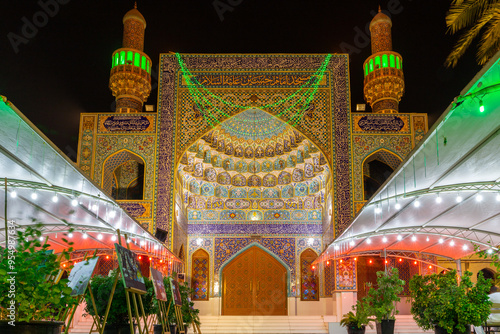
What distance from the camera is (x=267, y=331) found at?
13.9 m

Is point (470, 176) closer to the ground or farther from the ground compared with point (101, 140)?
closer to the ground

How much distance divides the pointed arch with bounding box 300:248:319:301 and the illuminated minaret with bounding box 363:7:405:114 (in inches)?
206

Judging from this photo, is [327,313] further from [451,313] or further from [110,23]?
[110,23]

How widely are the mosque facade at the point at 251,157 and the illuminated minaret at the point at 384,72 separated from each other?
0.11ft

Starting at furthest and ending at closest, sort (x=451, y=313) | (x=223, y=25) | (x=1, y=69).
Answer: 1. (x=223, y=25)
2. (x=1, y=69)
3. (x=451, y=313)

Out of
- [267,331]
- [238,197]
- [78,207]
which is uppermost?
[238,197]

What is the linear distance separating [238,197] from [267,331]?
518 cm

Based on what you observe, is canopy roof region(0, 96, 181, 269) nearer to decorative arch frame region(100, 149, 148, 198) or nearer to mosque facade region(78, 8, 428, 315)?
decorative arch frame region(100, 149, 148, 198)

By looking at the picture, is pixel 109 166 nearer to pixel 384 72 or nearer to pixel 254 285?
pixel 254 285

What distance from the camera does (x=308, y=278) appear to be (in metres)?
17.1

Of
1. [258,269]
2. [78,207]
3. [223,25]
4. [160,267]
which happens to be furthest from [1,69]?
[258,269]

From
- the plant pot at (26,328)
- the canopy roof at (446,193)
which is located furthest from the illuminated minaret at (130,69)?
the plant pot at (26,328)

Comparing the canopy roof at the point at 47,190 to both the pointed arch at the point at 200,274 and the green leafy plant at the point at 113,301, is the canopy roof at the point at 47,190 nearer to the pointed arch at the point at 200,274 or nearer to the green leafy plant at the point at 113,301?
the green leafy plant at the point at 113,301

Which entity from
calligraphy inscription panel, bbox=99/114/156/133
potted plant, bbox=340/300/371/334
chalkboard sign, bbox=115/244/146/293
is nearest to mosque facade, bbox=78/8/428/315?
calligraphy inscription panel, bbox=99/114/156/133
